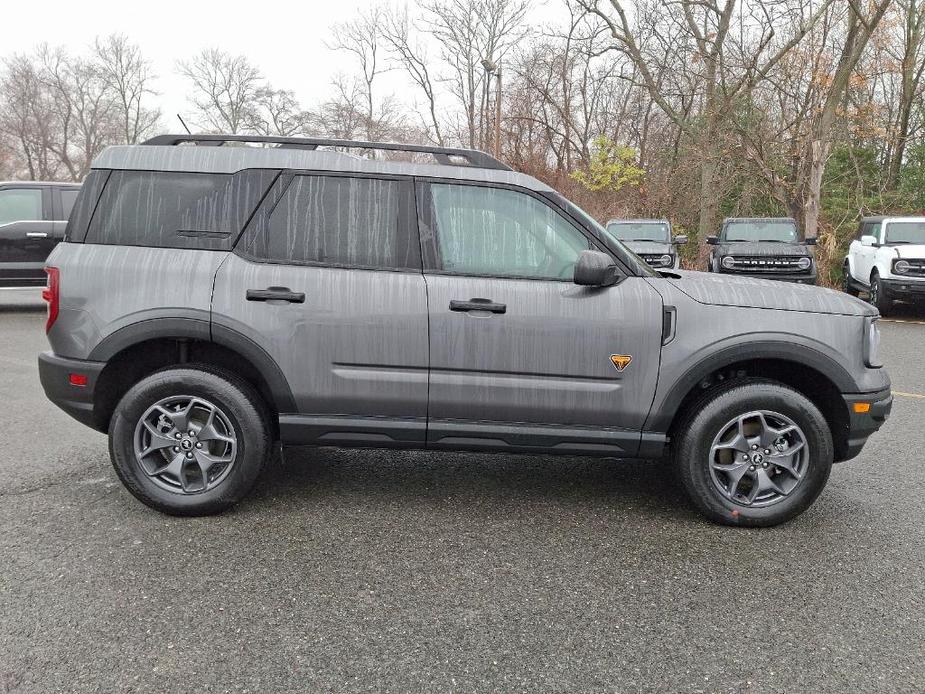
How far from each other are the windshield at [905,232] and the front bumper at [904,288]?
1.22 m

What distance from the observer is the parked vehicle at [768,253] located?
1520 centimetres

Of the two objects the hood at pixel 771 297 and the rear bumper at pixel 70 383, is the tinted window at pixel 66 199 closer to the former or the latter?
the rear bumper at pixel 70 383

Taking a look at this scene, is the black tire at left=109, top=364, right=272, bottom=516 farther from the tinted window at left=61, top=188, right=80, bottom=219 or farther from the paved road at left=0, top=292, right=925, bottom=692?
the tinted window at left=61, top=188, right=80, bottom=219

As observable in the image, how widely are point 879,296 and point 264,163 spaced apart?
42.5ft

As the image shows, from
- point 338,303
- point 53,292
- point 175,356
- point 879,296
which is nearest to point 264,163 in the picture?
point 338,303

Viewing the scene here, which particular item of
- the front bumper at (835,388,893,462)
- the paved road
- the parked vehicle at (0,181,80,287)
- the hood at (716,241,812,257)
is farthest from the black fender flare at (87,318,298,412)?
the hood at (716,241,812,257)

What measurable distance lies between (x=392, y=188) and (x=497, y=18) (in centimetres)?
3763

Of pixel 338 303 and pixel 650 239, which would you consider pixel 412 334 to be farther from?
pixel 650 239

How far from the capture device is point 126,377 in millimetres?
3881

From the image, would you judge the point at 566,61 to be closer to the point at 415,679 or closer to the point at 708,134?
the point at 708,134

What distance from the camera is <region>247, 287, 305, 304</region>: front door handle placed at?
11.8ft

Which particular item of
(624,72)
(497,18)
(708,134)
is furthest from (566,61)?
Result: (708,134)

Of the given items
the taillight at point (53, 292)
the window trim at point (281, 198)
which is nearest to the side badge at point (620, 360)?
the window trim at point (281, 198)

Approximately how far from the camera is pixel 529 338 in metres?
3.55
